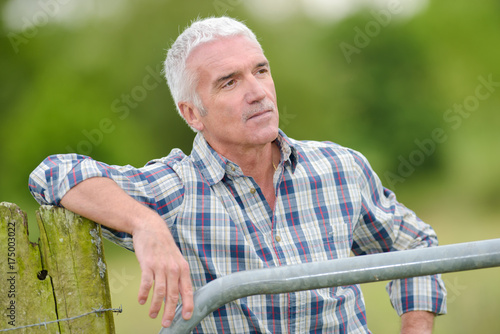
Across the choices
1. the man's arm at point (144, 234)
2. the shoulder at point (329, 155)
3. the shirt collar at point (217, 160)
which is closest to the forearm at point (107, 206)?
the man's arm at point (144, 234)

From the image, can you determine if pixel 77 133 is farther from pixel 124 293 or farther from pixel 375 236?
pixel 375 236

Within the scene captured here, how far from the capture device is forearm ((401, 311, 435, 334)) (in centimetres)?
149

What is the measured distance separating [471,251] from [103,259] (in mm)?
594

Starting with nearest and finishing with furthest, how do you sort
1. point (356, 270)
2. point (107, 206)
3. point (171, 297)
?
point (356, 270), point (171, 297), point (107, 206)

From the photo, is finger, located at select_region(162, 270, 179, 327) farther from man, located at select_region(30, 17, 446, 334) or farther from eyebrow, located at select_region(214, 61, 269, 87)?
eyebrow, located at select_region(214, 61, 269, 87)

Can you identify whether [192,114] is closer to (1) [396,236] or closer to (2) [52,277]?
(1) [396,236]

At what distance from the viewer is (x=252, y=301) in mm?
1325

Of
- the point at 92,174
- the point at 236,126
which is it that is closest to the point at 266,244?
the point at 236,126

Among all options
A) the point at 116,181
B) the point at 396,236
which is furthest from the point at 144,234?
the point at 396,236

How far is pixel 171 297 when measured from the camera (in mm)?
985

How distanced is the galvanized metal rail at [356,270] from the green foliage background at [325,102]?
20.1ft

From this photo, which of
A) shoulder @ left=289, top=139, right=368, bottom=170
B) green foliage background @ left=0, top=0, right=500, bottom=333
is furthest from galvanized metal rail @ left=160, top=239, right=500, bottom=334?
green foliage background @ left=0, top=0, right=500, bottom=333

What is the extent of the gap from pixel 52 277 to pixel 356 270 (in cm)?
51

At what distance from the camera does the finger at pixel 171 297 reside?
0.95m
